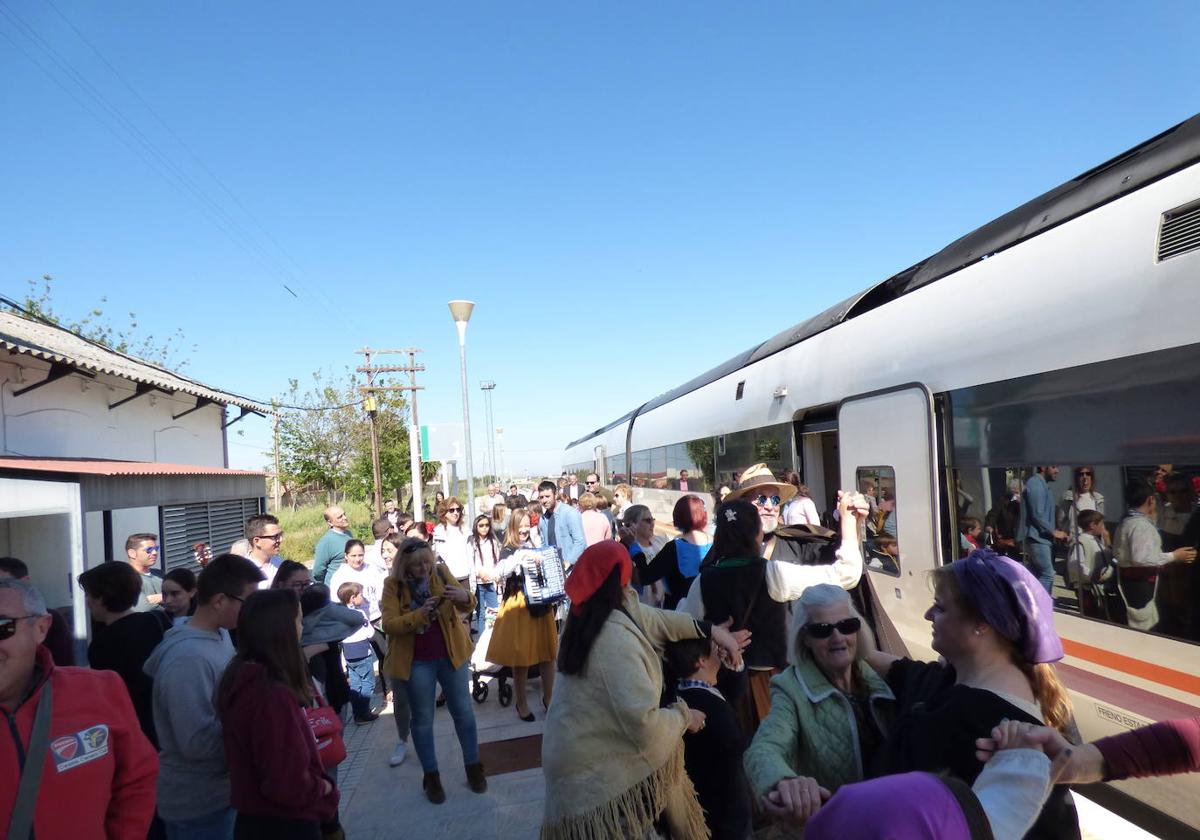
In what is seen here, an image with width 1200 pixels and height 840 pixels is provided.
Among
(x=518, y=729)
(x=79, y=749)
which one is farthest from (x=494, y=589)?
(x=79, y=749)

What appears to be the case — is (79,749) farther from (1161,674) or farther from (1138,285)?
(1138,285)

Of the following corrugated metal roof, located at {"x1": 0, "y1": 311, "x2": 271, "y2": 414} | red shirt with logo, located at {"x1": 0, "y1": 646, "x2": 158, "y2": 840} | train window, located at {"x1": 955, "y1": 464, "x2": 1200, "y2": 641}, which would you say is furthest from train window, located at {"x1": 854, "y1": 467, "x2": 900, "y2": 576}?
corrugated metal roof, located at {"x1": 0, "y1": 311, "x2": 271, "y2": 414}

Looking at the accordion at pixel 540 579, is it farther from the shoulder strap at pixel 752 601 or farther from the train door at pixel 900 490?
the shoulder strap at pixel 752 601

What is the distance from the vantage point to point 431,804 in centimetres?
439

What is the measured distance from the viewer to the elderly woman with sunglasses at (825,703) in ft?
6.53

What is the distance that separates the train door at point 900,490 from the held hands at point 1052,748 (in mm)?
3394

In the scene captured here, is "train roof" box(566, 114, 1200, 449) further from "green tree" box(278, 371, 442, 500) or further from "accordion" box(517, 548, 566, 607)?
"green tree" box(278, 371, 442, 500)

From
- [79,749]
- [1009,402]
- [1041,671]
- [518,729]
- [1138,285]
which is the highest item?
[1138,285]

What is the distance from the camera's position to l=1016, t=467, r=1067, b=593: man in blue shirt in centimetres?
368

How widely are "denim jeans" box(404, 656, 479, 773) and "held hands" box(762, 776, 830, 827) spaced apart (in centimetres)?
306

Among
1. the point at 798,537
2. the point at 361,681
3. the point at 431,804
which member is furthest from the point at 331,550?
the point at 798,537

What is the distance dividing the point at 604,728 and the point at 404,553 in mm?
2421

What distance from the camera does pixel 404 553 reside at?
4.43 meters

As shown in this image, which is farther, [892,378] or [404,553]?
[892,378]
